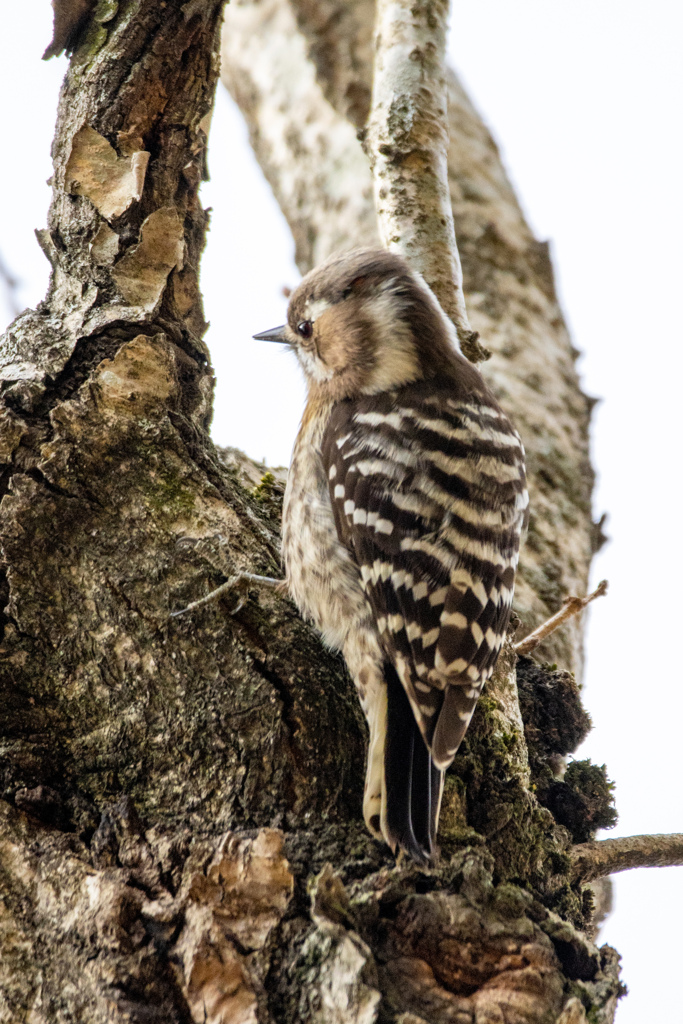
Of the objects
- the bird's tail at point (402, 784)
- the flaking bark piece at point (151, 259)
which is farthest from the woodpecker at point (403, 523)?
the flaking bark piece at point (151, 259)

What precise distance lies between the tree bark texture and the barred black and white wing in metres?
0.15

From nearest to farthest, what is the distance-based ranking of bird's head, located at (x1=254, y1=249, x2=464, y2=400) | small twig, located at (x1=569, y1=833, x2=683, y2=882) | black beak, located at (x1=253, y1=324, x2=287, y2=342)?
1. small twig, located at (x1=569, y1=833, x2=683, y2=882)
2. bird's head, located at (x1=254, y1=249, x2=464, y2=400)
3. black beak, located at (x1=253, y1=324, x2=287, y2=342)

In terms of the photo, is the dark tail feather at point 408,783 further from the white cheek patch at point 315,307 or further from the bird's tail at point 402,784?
the white cheek patch at point 315,307

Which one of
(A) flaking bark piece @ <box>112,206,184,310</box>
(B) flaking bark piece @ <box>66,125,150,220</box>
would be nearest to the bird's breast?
(A) flaking bark piece @ <box>112,206,184,310</box>

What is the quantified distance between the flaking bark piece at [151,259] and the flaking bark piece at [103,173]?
78mm

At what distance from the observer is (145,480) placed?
1853 mm

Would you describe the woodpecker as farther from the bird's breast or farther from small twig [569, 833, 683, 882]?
small twig [569, 833, 683, 882]

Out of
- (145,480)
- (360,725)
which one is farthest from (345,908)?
(145,480)

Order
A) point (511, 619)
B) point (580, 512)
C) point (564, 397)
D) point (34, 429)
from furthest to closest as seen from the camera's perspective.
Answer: point (564, 397) → point (580, 512) → point (511, 619) → point (34, 429)

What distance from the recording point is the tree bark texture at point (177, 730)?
1276 mm

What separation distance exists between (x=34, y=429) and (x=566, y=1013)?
141cm

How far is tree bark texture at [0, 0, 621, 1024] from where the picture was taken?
4.19 feet

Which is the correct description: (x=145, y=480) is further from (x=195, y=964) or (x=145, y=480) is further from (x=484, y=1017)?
(x=484, y=1017)

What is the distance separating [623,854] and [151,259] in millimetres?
1618
